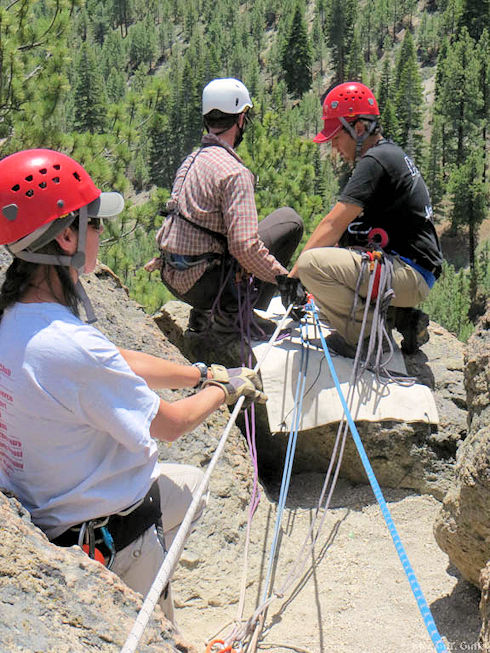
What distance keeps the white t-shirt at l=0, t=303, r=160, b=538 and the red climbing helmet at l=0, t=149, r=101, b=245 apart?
216mm

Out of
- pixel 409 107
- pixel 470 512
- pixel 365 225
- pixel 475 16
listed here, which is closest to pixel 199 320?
pixel 365 225

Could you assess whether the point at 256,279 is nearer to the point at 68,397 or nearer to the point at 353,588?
the point at 353,588

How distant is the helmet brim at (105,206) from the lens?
1.87 meters

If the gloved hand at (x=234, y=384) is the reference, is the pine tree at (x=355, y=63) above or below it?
below

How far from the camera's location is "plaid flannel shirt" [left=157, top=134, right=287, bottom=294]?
12.5ft

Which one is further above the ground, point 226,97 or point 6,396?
point 226,97

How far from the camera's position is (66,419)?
168cm

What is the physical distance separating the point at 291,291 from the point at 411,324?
731 millimetres

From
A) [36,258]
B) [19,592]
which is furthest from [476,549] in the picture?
[36,258]

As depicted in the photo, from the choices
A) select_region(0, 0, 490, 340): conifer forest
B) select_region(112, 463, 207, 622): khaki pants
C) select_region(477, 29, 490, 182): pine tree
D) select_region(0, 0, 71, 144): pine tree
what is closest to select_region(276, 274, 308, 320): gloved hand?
select_region(112, 463, 207, 622): khaki pants

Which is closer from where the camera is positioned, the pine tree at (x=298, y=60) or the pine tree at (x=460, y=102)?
the pine tree at (x=460, y=102)

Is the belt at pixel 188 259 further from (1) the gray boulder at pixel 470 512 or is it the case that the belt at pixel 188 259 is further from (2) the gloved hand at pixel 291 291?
(1) the gray boulder at pixel 470 512

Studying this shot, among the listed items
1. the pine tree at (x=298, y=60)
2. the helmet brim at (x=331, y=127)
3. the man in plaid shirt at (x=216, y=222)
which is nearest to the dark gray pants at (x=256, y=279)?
the man in plaid shirt at (x=216, y=222)

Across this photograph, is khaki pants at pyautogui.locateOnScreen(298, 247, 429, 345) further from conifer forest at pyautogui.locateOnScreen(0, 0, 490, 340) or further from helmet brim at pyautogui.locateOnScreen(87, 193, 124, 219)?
conifer forest at pyautogui.locateOnScreen(0, 0, 490, 340)
